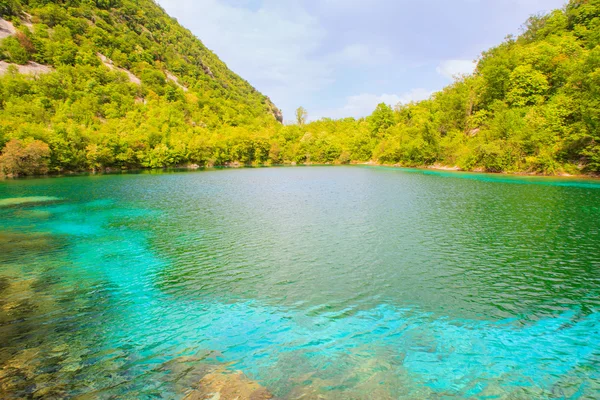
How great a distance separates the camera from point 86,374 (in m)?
6.44

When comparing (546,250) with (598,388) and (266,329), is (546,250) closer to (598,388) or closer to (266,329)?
(598,388)

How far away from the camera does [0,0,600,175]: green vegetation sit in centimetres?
5447

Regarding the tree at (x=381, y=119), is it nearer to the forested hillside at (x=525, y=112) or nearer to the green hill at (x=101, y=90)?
the forested hillside at (x=525, y=112)

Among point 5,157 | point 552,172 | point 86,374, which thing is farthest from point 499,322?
point 5,157

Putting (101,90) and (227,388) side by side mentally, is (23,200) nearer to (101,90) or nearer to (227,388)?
(227,388)

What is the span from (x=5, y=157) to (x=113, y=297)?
212ft

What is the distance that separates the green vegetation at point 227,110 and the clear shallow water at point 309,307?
147 ft

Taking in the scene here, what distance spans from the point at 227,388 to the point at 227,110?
151m

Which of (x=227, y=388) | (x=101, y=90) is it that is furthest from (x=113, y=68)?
(x=227, y=388)

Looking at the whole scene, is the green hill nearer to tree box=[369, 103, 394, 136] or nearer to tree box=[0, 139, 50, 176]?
tree box=[0, 139, 50, 176]

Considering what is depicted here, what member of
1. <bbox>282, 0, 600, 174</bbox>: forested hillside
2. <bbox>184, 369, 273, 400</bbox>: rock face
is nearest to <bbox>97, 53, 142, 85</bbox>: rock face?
<bbox>282, 0, 600, 174</bbox>: forested hillside

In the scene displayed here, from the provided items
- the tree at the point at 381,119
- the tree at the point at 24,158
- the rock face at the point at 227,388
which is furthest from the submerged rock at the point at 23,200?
the tree at the point at 381,119

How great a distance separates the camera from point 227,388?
6012mm

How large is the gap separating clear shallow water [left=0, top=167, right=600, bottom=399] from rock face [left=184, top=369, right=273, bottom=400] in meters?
0.30
